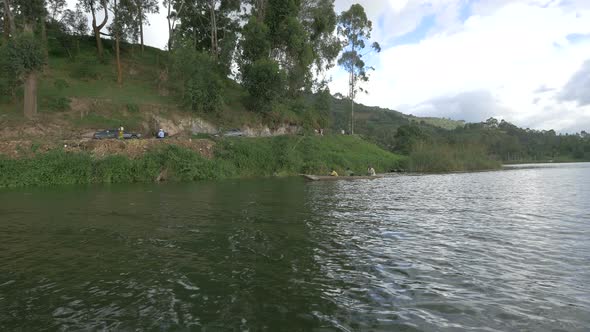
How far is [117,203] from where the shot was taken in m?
21.7

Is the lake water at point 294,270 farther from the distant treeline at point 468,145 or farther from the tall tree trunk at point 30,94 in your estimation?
the distant treeline at point 468,145

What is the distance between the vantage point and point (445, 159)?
58.8 m

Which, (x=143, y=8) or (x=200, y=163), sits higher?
(x=143, y=8)

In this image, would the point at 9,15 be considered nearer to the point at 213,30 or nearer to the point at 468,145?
the point at 213,30

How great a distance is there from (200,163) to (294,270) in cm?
3395

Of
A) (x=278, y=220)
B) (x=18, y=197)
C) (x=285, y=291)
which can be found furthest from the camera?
(x=18, y=197)

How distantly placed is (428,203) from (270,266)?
1464 cm

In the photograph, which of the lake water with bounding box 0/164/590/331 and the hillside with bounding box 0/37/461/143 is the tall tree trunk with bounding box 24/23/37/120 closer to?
the hillside with bounding box 0/37/461/143

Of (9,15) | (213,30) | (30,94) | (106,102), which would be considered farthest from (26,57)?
(213,30)

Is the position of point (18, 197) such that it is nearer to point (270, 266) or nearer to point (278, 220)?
point (278, 220)

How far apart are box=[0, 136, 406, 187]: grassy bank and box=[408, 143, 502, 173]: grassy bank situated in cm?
375

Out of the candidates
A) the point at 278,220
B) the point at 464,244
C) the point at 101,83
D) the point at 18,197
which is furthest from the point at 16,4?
the point at 464,244

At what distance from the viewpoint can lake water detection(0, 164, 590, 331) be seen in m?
6.73

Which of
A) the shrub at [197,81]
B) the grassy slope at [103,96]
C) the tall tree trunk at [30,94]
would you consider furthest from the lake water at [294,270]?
the shrub at [197,81]
